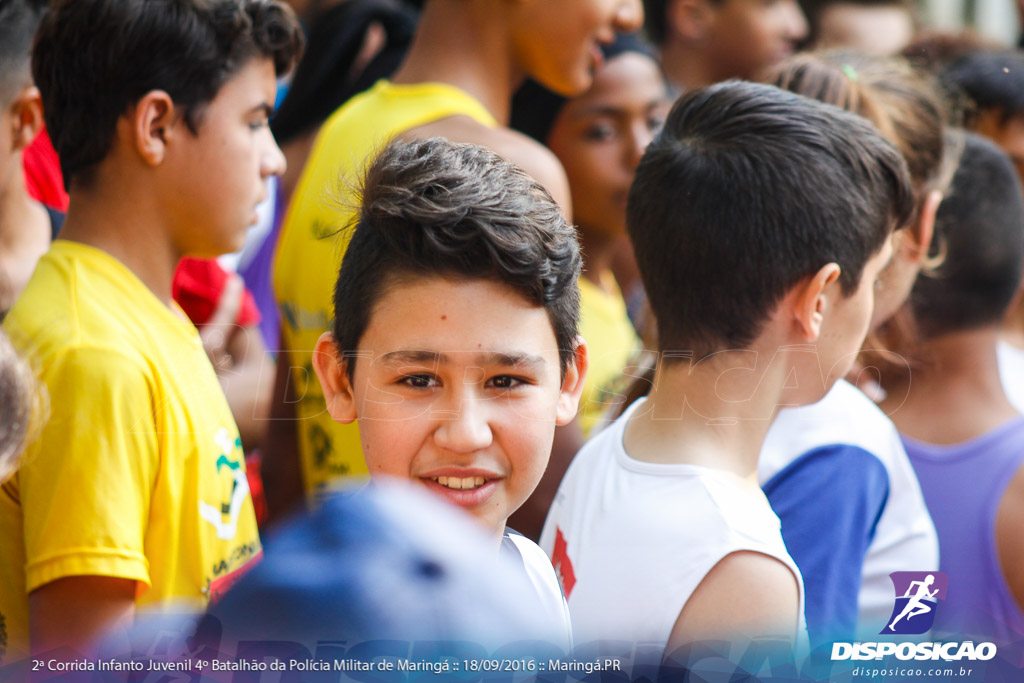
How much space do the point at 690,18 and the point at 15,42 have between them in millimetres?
2212

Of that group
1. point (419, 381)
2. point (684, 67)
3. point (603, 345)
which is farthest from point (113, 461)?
point (684, 67)

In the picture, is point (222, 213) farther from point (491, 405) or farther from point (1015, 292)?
point (1015, 292)

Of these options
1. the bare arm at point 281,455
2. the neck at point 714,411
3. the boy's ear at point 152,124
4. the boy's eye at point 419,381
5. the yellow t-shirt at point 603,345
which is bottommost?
the bare arm at point 281,455

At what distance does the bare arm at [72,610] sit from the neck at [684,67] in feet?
8.22

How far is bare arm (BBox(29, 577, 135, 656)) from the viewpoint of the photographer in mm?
1142

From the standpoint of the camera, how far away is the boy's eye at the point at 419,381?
1.02 meters

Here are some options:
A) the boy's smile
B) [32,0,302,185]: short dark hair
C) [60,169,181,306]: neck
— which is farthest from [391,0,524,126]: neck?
the boy's smile

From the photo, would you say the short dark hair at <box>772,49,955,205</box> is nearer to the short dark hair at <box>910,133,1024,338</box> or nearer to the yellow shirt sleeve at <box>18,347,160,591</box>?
the short dark hair at <box>910,133,1024,338</box>

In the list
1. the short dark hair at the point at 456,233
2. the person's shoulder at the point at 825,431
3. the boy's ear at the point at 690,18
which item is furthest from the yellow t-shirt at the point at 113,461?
the boy's ear at the point at 690,18

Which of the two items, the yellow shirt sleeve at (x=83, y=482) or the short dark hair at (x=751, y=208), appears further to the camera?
the short dark hair at (x=751, y=208)

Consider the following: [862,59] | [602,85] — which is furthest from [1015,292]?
[602,85]

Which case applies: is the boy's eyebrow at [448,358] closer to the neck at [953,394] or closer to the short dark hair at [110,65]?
the short dark hair at [110,65]

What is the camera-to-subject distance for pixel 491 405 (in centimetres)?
102

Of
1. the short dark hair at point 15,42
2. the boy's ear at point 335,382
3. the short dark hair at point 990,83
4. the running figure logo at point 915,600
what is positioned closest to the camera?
the boy's ear at point 335,382
